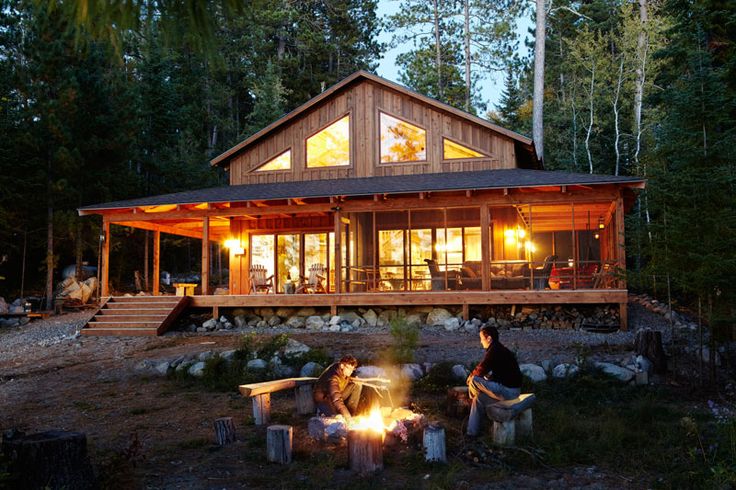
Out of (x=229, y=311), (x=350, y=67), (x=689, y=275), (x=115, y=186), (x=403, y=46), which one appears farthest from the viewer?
(x=350, y=67)

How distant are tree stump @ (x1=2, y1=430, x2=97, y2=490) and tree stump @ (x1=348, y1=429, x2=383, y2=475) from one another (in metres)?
2.12

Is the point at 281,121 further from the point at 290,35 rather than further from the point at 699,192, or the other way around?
the point at 290,35

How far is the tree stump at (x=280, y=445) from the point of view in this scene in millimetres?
5605

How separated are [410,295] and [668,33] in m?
11.1

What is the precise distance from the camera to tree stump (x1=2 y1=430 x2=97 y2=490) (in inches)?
170

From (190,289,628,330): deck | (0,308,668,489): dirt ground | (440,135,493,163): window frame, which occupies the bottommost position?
(0,308,668,489): dirt ground

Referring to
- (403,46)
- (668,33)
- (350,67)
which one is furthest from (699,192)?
(350,67)

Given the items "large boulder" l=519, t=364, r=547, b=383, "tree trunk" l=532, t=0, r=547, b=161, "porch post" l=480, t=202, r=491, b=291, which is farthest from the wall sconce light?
"tree trunk" l=532, t=0, r=547, b=161

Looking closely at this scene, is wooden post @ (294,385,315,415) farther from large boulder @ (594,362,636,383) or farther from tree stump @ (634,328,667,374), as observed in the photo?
tree stump @ (634,328,667,374)

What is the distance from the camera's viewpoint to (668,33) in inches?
706

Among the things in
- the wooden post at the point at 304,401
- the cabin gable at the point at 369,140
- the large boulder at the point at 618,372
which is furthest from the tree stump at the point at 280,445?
the cabin gable at the point at 369,140

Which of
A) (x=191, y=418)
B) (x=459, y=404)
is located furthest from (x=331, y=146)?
(x=459, y=404)

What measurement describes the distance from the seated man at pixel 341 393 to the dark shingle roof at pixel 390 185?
8406mm

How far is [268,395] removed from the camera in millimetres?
7086
